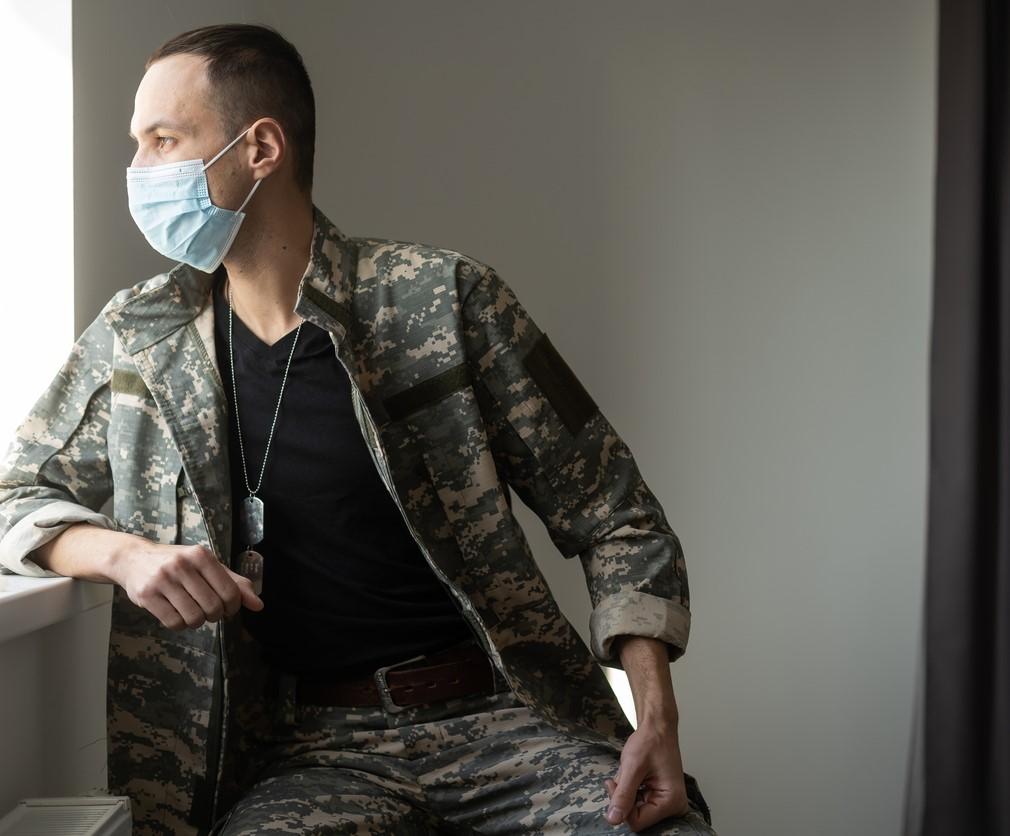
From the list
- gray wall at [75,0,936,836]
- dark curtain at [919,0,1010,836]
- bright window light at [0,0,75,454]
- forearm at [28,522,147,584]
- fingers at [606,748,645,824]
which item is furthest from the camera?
gray wall at [75,0,936,836]

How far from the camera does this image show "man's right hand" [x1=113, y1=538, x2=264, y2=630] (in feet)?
3.93

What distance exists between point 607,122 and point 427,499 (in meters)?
1.25

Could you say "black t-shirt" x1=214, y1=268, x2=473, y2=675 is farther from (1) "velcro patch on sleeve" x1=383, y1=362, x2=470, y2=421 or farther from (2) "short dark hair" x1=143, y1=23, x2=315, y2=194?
(2) "short dark hair" x1=143, y1=23, x2=315, y2=194

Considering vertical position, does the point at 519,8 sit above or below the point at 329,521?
above

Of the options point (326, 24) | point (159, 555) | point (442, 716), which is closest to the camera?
point (159, 555)

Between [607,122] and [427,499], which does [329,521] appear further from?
[607,122]

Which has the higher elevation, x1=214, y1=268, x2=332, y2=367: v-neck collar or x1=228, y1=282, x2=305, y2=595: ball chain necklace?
x1=214, y1=268, x2=332, y2=367: v-neck collar

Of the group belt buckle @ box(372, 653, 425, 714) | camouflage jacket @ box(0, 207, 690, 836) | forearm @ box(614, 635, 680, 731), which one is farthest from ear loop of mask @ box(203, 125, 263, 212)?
forearm @ box(614, 635, 680, 731)

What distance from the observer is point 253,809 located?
125 cm

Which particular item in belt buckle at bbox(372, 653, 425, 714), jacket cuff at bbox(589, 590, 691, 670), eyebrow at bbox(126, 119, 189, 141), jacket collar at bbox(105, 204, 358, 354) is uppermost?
eyebrow at bbox(126, 119, 189, 141)

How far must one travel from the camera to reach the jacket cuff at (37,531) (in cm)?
135

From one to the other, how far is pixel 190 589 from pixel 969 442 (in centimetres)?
168

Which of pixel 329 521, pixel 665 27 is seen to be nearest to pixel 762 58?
pixel 665 27

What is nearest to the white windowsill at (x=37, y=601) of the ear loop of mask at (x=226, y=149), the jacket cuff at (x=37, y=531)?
the jacket cuff at (x=37, y=531)
